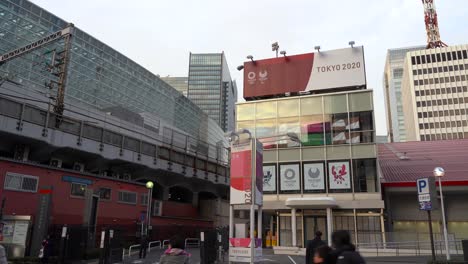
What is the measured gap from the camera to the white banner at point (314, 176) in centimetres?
3020

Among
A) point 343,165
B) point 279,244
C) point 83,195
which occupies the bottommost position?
point 279,244

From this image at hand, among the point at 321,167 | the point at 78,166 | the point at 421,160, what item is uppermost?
the point at 421,160

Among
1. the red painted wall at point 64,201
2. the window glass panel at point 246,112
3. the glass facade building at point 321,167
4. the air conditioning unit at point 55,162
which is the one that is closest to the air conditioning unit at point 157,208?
the red painted wall at point 64,201

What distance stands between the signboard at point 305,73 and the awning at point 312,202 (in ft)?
35.0

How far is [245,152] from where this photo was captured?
16641mm

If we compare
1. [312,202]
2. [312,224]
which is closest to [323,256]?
[312,202]

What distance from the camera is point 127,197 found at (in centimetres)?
3412

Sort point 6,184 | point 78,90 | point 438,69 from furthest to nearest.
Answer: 1. point 438,69
2. point 78,90
3. point 6,184

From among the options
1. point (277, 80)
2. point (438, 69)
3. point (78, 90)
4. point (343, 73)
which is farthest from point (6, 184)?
A: point (438, 69)

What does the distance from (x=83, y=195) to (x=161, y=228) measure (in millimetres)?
10898

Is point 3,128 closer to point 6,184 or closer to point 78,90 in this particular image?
point 6,184

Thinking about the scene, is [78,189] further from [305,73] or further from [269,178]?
[305,73]

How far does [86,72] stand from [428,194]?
69919mm

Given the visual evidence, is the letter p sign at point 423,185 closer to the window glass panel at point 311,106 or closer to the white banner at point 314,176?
the white banner at point 314,176
